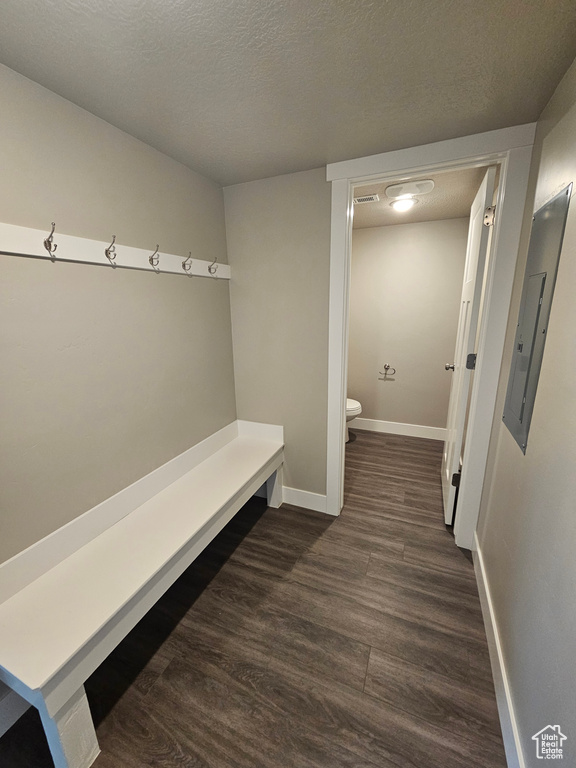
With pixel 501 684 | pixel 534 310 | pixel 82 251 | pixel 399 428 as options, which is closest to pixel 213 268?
pixel 82 251

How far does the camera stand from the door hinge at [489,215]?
1.67 m

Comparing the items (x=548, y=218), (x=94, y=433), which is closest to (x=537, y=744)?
(x=548, y=218)

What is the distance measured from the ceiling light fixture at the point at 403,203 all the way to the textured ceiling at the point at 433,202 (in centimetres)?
4

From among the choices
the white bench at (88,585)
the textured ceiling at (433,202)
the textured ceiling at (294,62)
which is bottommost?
the white bench at (88,585)

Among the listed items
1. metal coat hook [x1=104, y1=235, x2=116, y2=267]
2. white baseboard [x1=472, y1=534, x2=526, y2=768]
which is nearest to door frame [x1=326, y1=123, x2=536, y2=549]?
white baseboard [x1=472, y1=534, x2=526, y2=768]

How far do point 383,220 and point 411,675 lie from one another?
3.37 meters

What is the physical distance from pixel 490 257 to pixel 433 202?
1232mm

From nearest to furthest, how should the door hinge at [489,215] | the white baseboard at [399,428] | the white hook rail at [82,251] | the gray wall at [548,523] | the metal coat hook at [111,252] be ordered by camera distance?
the gray wall at [548,523] < the white hook rail at [82,251] < the metal coat hook at [111,252] < the door hinge at [489,215] < the white baseboard at [399,428]

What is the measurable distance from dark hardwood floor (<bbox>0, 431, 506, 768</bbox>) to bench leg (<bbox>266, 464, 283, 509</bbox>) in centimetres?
32

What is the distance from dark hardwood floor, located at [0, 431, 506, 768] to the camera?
3.55 ft

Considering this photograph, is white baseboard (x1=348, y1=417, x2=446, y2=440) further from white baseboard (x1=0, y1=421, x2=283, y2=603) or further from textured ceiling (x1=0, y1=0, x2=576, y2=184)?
textured ceiling (x1=0, y1=0, x2=576, y2=184)

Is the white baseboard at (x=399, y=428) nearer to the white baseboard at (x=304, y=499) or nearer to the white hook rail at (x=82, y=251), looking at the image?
the white baseboard at (x=304, y=499)

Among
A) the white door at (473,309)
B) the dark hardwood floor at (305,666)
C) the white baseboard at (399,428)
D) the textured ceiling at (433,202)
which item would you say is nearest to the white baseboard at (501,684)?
the dark hardwood floor at (305,666)

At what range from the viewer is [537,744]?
2.89 ft
